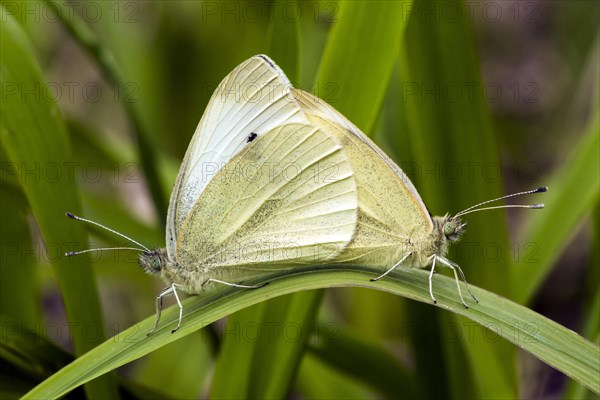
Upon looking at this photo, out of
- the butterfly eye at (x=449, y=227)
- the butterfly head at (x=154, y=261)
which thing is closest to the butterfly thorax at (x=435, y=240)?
the butterfly eye at (x=449, y=227)

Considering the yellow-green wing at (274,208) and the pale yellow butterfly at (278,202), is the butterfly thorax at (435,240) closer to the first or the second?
the pale yellow butterfly at (278,202)

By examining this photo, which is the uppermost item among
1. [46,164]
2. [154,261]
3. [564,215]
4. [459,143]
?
[46,164]

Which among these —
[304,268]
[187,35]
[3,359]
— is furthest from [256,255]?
[187,35]

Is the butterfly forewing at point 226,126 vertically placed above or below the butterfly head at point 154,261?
above

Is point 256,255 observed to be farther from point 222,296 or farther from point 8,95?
point 8,95

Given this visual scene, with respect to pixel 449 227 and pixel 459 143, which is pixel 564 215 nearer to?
pixel 459 143

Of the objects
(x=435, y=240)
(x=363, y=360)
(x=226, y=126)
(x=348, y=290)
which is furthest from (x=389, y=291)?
(x=348, y=290)

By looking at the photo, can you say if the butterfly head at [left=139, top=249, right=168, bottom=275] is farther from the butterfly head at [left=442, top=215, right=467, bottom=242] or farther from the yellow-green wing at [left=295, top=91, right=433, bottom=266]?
the butterfly head at [left=442, top=215, right=467, bottom=242]
